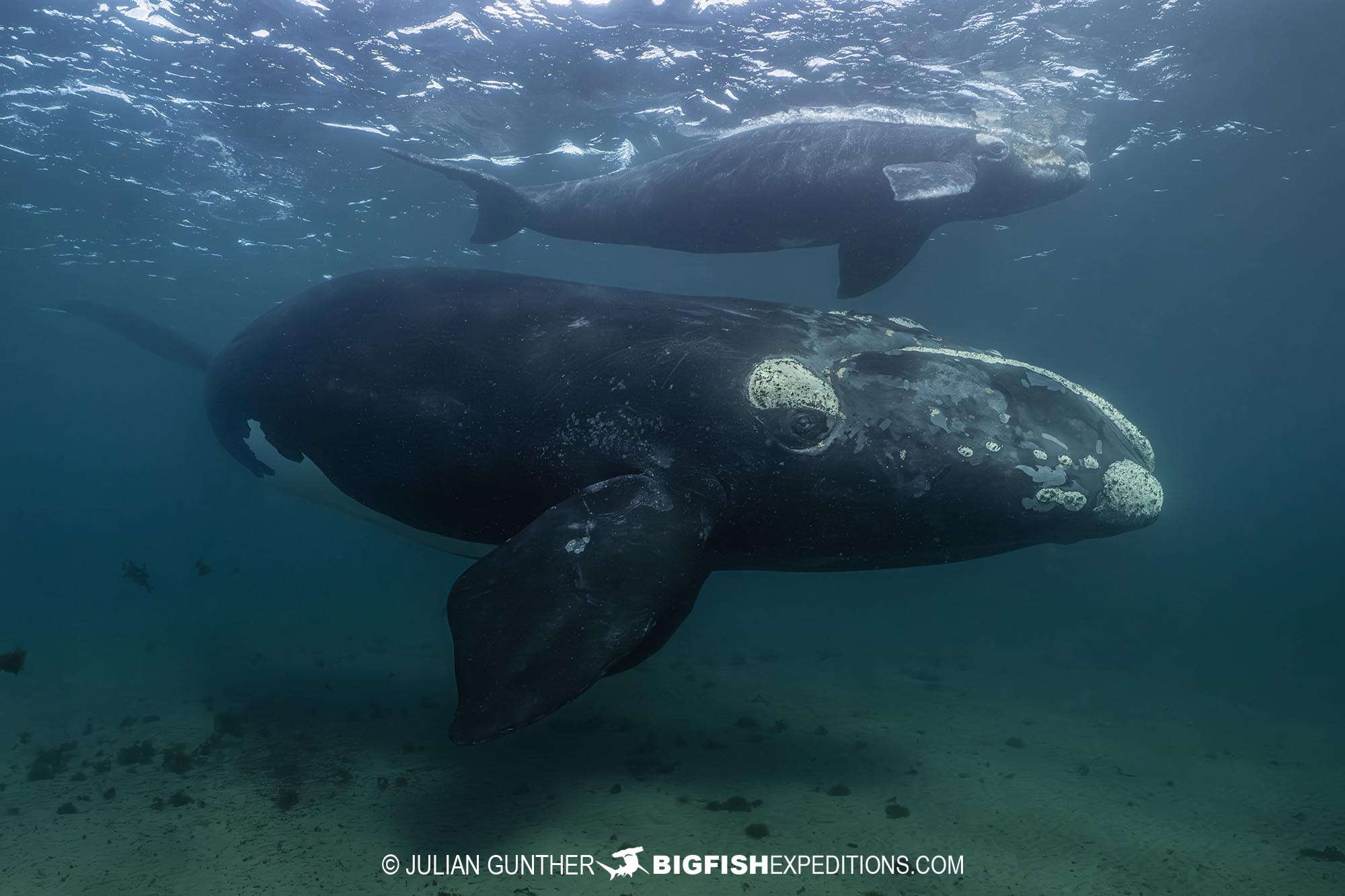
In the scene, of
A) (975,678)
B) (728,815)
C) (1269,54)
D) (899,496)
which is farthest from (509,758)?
(1269,54)

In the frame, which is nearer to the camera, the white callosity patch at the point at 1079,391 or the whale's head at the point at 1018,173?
the white callosity patch at the point at 1079,391

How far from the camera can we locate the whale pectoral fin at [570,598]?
307cm

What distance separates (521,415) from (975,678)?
15361mm

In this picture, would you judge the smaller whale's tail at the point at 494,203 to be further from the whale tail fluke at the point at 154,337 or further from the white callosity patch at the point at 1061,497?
the white callosity patch at the point at 1061,497

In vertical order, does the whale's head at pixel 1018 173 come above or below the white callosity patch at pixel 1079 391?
above

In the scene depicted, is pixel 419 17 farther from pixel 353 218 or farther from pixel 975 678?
pixel 975 678

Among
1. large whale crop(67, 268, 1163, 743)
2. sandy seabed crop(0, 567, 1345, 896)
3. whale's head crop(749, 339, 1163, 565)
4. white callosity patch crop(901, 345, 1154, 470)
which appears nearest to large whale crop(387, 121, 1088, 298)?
white callosity patch crop(901, 345, 1154, 470)

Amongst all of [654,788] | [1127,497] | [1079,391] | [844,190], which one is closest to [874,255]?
[844,190]

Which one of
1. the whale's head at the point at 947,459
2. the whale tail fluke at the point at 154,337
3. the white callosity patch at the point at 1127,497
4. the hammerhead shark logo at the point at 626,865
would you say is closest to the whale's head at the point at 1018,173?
the whale's head at the point at 947,459

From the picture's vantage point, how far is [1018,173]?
8430 millimetres

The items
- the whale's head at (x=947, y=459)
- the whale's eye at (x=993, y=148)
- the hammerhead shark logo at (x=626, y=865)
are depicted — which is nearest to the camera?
the whale's head at (x=947, y=459)

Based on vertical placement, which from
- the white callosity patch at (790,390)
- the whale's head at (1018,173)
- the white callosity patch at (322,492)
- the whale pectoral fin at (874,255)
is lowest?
the white callosity patch at (322,492)

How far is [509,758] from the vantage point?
701cm

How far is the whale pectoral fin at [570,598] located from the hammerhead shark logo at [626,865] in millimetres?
1956
